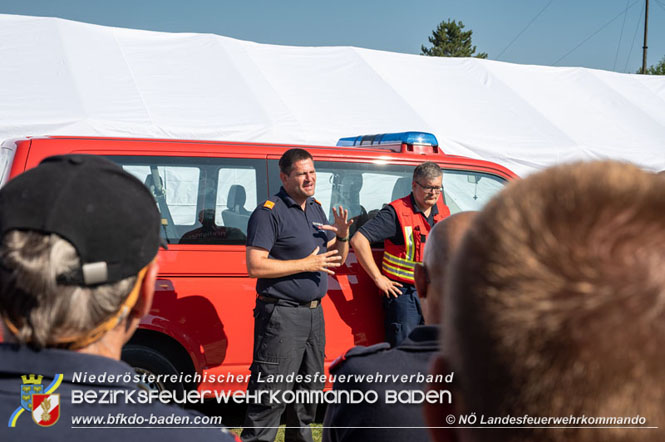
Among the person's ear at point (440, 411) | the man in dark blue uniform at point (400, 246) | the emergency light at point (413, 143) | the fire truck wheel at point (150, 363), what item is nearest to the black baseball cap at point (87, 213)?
the person's ear at point (440, 411)

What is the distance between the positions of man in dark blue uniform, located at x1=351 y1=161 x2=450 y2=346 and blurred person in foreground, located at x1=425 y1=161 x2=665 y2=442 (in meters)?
3.45

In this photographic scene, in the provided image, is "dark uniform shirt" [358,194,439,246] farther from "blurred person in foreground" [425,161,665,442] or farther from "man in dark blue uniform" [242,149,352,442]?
"blurred person in foreground" [425,161,665,442]

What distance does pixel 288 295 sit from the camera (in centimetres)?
365

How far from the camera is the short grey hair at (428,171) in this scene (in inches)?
165

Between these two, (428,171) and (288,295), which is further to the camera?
(428,171)

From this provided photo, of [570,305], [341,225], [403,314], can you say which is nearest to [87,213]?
[570,305]

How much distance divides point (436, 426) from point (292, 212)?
117 inches

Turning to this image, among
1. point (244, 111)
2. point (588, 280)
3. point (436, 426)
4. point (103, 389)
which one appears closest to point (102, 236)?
point (103, 389)

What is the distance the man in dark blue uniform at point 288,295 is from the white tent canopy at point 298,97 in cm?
528

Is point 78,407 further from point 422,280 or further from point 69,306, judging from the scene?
point 422,280

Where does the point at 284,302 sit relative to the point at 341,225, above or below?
below

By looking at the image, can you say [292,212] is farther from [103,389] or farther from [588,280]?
[588,280]

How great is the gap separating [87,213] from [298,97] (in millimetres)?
9604

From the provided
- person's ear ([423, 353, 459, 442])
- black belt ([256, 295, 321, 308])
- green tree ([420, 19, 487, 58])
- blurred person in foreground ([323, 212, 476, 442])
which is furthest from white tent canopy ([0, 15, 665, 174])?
green tree ([420, 19, 487, 58])
